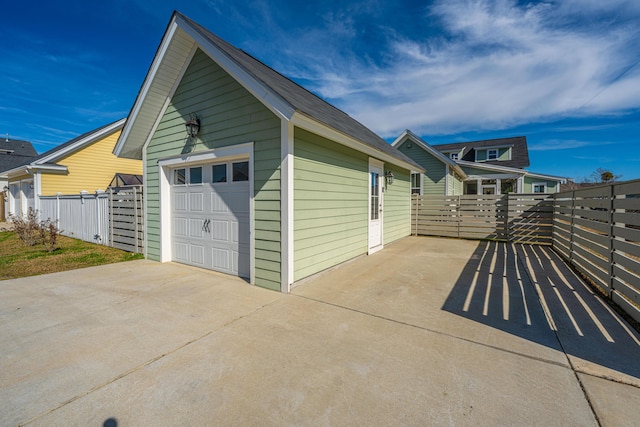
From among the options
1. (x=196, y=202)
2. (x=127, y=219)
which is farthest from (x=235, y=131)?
(x=127, y=219)

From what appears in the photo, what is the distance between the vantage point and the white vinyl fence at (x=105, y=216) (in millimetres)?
6699

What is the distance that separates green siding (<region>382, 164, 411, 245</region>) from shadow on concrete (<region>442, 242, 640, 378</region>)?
2927mm

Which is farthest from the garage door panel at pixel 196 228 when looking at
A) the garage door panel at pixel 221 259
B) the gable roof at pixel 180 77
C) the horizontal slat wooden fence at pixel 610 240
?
the horizontal slat wooden fence at pixel 610 240

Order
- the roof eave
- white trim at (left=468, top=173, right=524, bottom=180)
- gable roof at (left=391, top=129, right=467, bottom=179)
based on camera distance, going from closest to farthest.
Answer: the roof eave → gable roof at (left=391, top=129, right=467, bottom=179) → white trim at (left=468, top=173, right=524, bottom=180)

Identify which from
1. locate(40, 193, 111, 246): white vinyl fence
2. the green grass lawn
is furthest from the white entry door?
locate(40, 193, 111, 246): white vinyl fence

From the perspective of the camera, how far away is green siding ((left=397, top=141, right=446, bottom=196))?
1482 cm

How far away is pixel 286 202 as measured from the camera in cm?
395

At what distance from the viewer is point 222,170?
500 centimetres

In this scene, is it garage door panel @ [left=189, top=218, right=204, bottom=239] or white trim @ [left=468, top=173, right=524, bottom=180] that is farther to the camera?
white trim @ [left=468, top=173, right=524, bottom=180]

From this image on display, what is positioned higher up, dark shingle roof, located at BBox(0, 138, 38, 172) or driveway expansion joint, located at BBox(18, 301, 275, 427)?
dark shingle roof, located at BBox(0, 138, 38, 172)

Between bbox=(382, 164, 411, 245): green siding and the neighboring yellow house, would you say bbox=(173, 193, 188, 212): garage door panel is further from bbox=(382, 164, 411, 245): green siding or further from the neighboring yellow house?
the neighboring yellow house

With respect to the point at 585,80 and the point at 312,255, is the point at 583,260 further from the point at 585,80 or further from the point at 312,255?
the point at 585,80

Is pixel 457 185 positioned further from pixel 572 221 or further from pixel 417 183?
pixel 572 221

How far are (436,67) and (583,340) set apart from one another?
8100 mm
